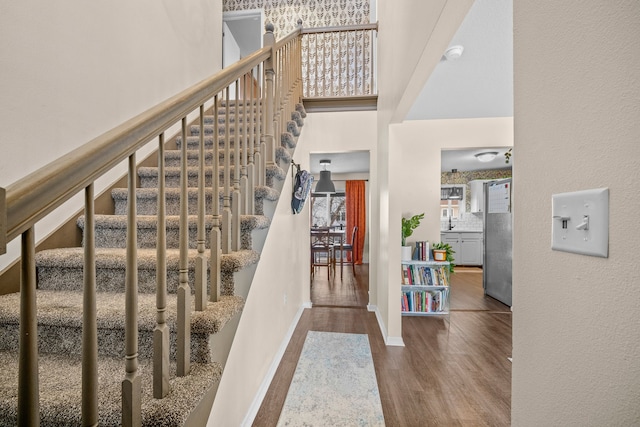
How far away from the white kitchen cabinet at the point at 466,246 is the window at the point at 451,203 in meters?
0.69

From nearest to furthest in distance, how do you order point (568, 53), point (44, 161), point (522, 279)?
point (568, 53), point (522, 279), point (44, 161)

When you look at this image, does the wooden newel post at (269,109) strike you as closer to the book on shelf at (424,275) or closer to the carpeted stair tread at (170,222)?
the carpeted stair tread at (170,222)

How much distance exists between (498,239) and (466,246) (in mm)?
3179

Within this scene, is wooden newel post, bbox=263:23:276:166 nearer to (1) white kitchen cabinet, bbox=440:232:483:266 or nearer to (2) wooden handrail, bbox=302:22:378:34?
(2) wooden handrail, bbox=302:22:378:34

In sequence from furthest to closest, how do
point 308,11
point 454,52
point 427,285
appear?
point 308,11 → point 427,285 → point 454,52

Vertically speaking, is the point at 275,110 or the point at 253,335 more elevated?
the point at 275,110

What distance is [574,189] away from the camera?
483mm

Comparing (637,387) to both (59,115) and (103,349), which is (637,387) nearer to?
(103,349)

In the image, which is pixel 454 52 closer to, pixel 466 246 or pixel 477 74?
pixel 477 74

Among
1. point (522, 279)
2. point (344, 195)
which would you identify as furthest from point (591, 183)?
point (344, 195)

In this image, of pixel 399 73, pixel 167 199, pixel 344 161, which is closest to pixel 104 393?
pixel 167 199

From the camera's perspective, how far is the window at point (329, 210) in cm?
857

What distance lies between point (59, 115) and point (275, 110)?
1.28 m

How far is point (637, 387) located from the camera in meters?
0.38
